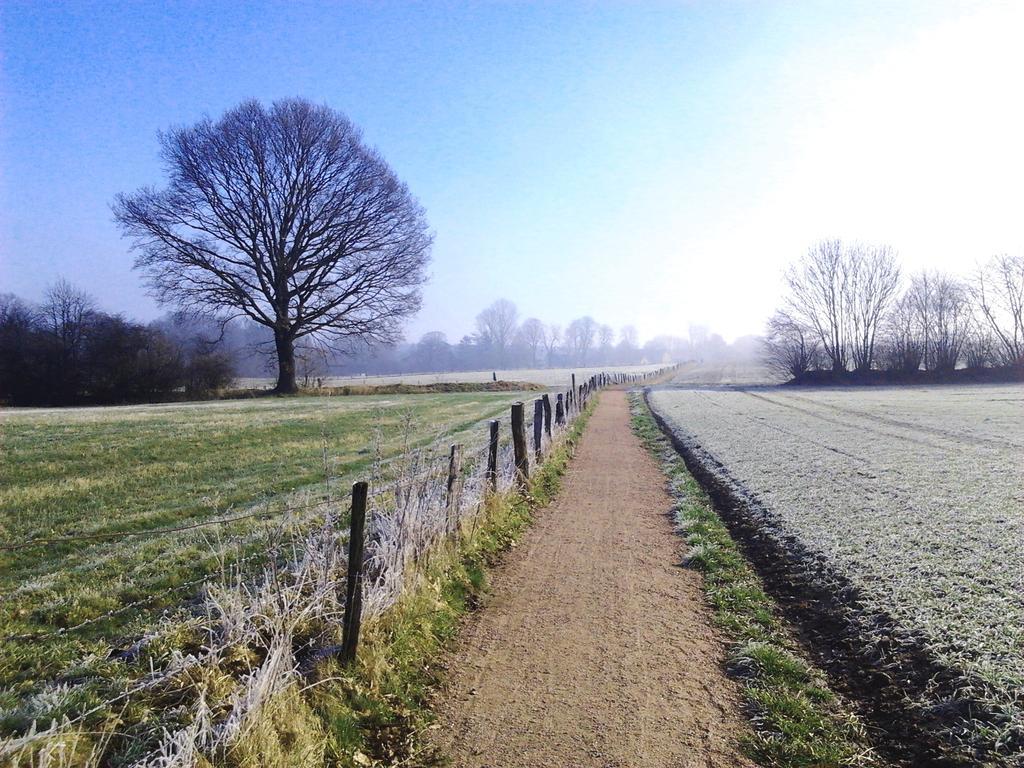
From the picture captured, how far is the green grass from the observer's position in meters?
3.64

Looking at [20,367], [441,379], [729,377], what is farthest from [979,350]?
[20,367]

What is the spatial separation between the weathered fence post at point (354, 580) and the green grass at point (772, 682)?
9.14 ft

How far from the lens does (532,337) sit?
16350cm

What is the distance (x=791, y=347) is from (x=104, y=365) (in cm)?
5892

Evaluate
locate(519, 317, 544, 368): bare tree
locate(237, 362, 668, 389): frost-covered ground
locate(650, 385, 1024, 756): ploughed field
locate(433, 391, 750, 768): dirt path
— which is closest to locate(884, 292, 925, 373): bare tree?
locate(237, 362, 668, 389): frost-covered ground

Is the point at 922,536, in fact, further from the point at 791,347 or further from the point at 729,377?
the point at 729,377

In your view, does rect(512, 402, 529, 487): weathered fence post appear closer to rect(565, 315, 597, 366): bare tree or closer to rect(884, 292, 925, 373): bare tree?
rect(884, 292, 925, 373): bare tree

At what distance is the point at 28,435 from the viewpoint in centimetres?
1406

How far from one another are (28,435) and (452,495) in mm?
12884

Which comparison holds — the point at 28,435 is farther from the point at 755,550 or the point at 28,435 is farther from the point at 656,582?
the point at 755,550

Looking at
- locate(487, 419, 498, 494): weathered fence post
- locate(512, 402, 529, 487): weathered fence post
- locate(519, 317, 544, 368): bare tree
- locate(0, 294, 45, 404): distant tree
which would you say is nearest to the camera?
locate(487, 419, 498, 494): weathered fence post

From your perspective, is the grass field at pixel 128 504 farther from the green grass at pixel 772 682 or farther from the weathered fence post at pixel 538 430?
the green grass at pixel 772 682

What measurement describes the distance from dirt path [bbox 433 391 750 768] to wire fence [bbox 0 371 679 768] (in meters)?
0.87

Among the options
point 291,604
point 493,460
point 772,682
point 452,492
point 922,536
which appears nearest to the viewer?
point 772,682
